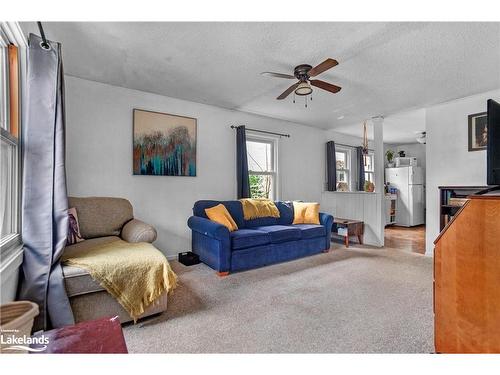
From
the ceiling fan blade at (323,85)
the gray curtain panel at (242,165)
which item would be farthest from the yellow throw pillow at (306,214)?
the ceiling fan blade at (323,85)

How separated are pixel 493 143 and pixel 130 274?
2.65 m

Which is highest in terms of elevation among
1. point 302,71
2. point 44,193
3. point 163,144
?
point 302,71

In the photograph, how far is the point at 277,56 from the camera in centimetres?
262

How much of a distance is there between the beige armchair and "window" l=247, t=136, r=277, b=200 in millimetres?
2365

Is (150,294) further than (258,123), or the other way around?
(258,123)

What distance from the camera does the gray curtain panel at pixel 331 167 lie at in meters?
5.89

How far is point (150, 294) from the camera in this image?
2.00 meters

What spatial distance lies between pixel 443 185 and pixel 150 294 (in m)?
4.36

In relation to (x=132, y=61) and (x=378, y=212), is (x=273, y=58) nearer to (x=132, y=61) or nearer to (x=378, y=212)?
(x=132, y=61)

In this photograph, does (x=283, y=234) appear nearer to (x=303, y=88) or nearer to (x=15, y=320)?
(x=303, y=88)

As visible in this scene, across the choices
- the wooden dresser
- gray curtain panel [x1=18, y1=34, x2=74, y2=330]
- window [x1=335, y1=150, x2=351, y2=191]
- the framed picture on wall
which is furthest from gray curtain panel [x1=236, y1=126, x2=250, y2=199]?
the framed picture on wall

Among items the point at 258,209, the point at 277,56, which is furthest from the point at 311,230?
the point at 277,56
